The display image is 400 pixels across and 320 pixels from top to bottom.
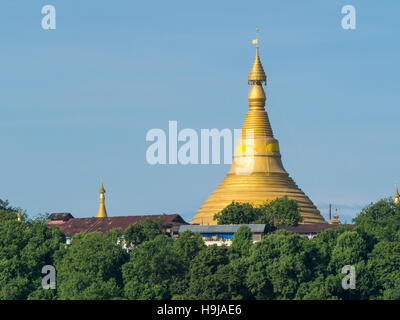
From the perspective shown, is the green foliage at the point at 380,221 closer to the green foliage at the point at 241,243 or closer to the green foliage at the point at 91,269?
the green foliage at the point at 241,243

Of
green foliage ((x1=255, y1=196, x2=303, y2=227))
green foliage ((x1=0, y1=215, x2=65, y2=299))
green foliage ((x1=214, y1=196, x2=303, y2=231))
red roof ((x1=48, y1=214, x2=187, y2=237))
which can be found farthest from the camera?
red roof ((x1=48, y1=214, x2=187, y2=237))

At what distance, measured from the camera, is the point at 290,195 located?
124 metres

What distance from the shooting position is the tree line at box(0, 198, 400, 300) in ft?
315

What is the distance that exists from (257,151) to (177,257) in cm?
2938

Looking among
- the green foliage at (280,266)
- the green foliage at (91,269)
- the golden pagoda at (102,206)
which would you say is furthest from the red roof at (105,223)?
the green foliage at (280,266)

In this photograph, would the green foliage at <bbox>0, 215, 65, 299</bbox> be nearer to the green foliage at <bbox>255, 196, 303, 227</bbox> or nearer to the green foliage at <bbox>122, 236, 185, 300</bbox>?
the green foliage at <bbox>122, 236, 185, 300</bbox>

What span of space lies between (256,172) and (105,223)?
1388 cm

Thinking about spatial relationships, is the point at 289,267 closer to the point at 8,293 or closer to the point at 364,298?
the point at 364,298

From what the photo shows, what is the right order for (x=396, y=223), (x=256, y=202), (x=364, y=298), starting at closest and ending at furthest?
1. (x=364, y=298)
2. (x=396, y=223)
3. (x=256, y=202)

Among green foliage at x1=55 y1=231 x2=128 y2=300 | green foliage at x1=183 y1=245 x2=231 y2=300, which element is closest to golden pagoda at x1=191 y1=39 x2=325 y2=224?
green foliage at x1=55 y1=231 x2=128 y2=300

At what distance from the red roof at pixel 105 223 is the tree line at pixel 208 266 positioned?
9.73 meters

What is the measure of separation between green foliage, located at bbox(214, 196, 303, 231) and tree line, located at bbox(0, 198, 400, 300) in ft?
32.0

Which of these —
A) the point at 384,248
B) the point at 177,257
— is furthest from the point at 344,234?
the point at 177,257

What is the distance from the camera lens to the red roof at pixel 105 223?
11547 cm
